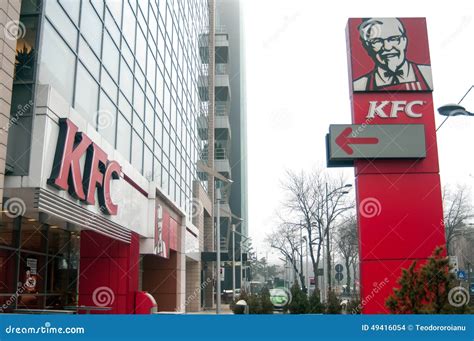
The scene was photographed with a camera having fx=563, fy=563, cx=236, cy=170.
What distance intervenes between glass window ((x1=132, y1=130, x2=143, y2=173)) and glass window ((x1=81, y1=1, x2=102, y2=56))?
15.5 feet

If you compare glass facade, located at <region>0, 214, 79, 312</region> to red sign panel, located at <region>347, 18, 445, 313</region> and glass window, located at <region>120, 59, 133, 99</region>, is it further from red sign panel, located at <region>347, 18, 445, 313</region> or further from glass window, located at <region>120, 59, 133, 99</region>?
red sign panel, located at <region>347, 18, 445, 313</region>

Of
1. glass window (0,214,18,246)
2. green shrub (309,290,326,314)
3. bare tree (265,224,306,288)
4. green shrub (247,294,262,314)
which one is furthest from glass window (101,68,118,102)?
bare tree (265,224,306,288)

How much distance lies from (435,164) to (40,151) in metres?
11.5

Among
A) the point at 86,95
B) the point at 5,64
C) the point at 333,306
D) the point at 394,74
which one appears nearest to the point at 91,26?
the point at 86,95

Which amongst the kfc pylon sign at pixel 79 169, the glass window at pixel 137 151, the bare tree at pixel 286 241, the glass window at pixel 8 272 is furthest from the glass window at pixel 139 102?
the bare tree at pixel 286 241

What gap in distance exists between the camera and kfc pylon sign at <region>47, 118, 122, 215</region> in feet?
39.4

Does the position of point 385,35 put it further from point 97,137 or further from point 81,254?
point 81,254

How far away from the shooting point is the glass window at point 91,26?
15477 millimetres

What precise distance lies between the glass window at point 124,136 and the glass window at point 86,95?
95.5 inches

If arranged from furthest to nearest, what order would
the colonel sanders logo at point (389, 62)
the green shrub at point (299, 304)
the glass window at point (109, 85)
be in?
the green shrub at point (299, 304), the colonel sanders logo at point (389, 62), the glass window at point (109, 85)

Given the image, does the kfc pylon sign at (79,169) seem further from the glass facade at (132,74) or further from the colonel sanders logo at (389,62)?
the colonel sanders logo at (389,62)

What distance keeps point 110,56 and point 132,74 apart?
113 inches

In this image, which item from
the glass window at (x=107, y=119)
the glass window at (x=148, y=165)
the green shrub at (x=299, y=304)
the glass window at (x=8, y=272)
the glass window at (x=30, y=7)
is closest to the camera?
the glass window at (x=30, y=7)
